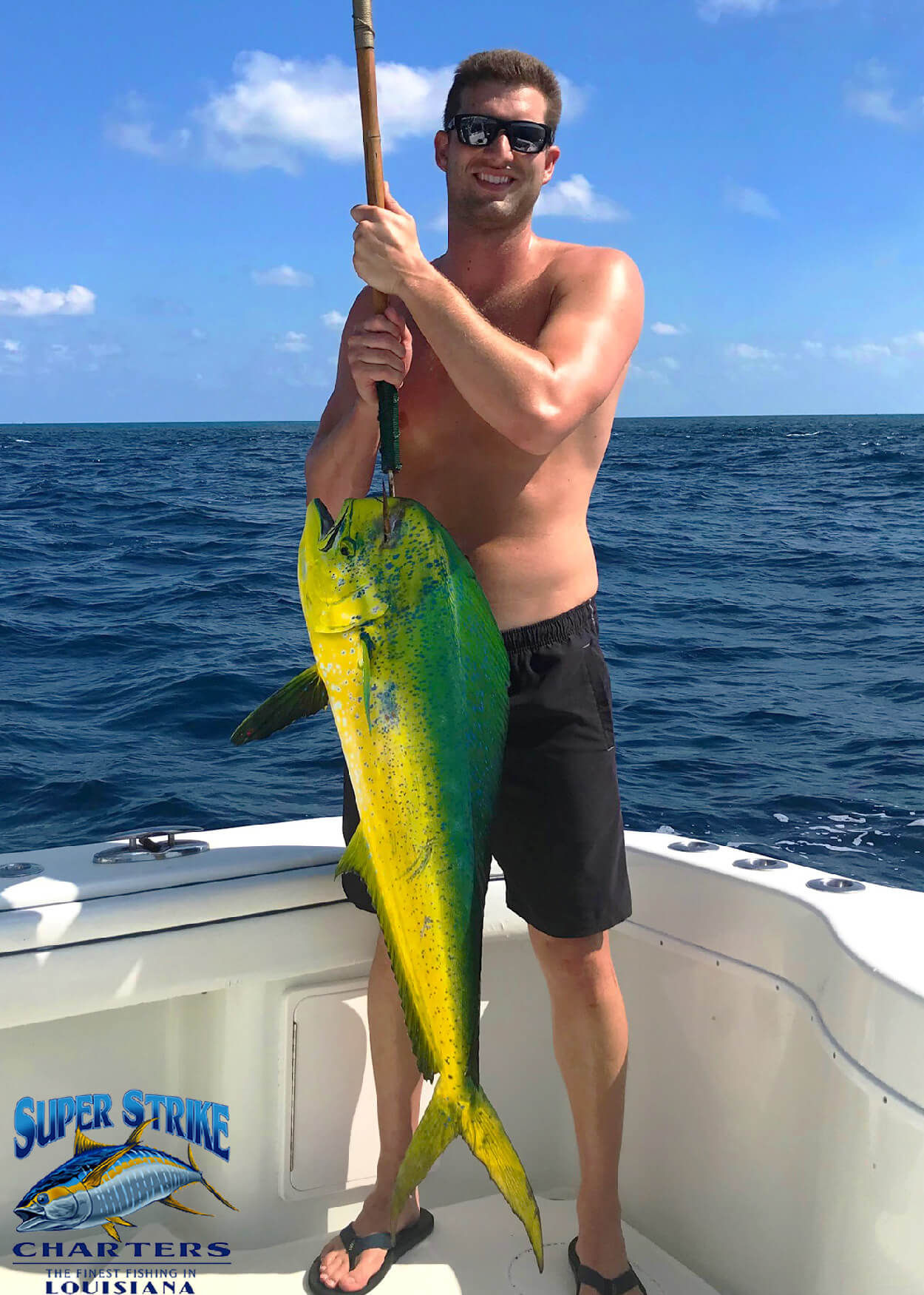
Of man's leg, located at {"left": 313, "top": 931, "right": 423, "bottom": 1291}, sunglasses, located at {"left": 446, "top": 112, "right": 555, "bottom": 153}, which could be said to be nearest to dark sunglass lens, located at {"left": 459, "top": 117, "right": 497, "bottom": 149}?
sunglasses, located at {"left": 446, "top": 112, "right": 555, "bottom": 153}

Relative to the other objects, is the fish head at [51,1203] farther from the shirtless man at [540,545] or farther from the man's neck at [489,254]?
the man's neck at [489,254]

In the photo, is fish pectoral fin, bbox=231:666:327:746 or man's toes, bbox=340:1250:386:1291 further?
man's toes, bbox=340:1250:386:1291

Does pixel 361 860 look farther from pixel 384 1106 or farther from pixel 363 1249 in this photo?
pixel 363 1249

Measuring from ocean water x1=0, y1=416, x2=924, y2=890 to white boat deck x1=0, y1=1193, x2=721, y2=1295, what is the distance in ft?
12.7

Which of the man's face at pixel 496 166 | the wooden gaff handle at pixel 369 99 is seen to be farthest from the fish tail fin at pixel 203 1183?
the man's face at pixel 496 166

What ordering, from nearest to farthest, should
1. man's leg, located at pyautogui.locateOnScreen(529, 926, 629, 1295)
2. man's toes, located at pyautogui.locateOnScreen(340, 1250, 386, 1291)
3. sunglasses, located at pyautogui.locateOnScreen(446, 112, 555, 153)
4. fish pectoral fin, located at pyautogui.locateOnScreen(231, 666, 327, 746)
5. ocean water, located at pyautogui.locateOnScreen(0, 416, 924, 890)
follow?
1. fish pectoral fin, located at pyautogui.locateOnScreen(231, 666, 327, 746)
2. sunglasses, located at pyautogui.locateOnScreen(446, 112, 555, 153)
3. man's leg, located at pyautogui.locateOnScreen(529, 926, 629, 1295)
4. man's toes, located at pyautogui.locateOnScreen(340, 1250, 386, 1291)
5. ocean water, located at pyautogui.locateOnScreen(0, 416, 924, 890)

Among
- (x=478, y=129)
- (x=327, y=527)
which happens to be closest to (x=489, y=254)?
(x=478, y=129)

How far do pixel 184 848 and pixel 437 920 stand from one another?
3.09 ft

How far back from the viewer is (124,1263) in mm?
2451

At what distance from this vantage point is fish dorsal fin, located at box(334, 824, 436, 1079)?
67.4 inches

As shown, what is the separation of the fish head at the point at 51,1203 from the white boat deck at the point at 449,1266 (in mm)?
62

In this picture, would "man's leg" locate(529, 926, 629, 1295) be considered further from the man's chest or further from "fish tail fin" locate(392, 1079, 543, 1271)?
the man's chest

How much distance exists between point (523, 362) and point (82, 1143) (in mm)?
1867

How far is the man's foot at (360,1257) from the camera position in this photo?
235 cm
